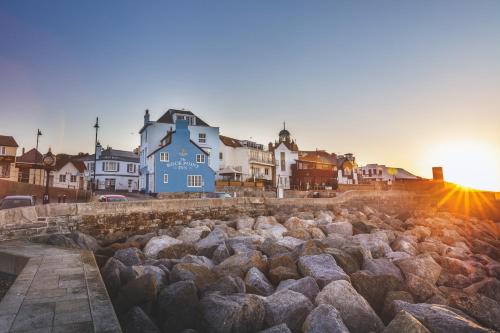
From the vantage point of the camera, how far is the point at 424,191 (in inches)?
1335

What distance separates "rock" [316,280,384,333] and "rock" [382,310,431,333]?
2.58 ft

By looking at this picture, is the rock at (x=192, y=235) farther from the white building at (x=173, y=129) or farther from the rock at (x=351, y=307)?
the white building at (x=173, y=129)

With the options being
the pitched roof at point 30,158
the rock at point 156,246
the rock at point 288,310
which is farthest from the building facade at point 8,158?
the rock at point 288,310

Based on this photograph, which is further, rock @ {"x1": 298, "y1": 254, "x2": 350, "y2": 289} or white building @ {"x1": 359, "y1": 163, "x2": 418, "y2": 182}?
white building @ {"x1": 359, "y1": 163, "x2": 418, "y2": 182}

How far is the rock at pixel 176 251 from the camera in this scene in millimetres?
8227

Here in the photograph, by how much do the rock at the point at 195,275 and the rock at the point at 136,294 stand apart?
0.99 m

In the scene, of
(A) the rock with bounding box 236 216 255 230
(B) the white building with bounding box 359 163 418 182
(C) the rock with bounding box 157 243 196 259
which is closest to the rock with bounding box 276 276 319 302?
(C) the rock with bounding box 157 243 196 259

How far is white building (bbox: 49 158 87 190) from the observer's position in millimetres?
45684

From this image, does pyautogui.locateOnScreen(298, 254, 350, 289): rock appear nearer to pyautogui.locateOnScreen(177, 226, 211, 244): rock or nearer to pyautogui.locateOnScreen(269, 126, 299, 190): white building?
pyautogui.locateOnScreen(177, 226, 211, 244): rock

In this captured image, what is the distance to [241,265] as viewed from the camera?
691cm

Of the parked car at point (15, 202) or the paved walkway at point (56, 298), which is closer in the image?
the paved walkway at point (56, 298)

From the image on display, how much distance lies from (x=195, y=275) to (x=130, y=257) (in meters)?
2.32

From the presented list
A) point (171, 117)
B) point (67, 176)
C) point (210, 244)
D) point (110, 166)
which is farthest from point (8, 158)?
point (210, 244)

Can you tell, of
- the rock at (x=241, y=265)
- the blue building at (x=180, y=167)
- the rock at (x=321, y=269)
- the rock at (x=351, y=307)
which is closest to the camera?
the rock at (x=351, y=307)
